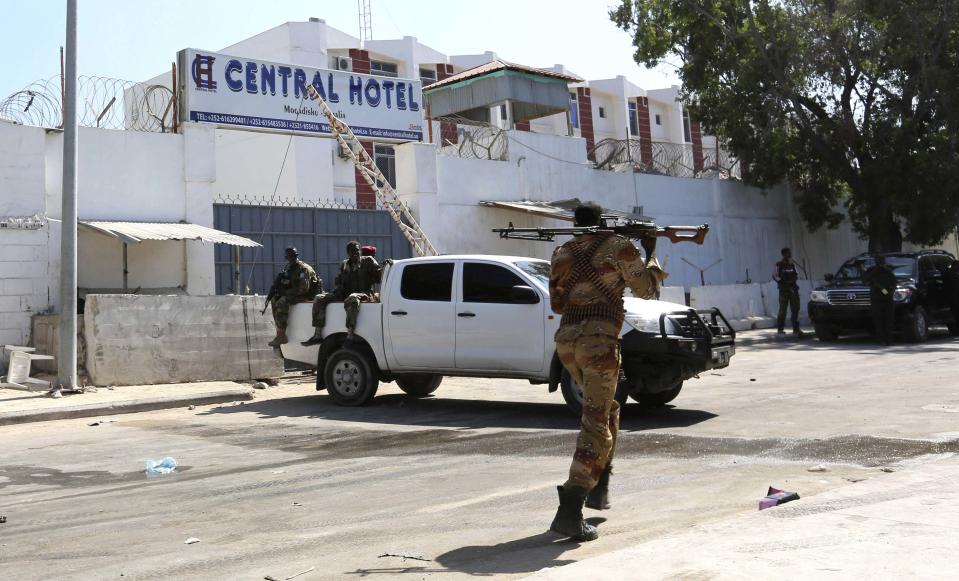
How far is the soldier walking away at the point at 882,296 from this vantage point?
18.2m

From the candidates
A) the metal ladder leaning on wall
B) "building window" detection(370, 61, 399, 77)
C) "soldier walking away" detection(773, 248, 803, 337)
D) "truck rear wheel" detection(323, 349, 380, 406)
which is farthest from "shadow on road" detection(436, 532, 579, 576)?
"building window" detection(370, 61, 399, 77)

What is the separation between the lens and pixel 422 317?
10961 mm

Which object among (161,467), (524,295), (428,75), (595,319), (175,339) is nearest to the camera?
(595,319)

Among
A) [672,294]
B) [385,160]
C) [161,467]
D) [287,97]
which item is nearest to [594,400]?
[161,467]

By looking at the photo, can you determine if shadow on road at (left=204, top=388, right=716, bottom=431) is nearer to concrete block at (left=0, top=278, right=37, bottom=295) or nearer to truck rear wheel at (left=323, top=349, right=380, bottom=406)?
truck rear wheel at (left=323, top=349, right=380, bottom=406)

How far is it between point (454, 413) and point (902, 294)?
460 inches

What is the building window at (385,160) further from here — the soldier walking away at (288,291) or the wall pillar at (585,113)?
the soldier walking away at (288,291)

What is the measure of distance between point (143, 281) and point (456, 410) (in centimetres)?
747

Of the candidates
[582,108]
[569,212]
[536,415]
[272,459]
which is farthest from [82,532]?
[582,108]

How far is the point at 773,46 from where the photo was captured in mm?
25719

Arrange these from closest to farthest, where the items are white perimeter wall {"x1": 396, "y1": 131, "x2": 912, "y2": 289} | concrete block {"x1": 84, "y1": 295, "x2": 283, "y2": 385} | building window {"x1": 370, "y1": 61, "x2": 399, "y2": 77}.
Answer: concrete block {"x1": 84, "y1": 295, "x2": 283, "y2": 385}
white perimeter wall {"x1": 396, "y1": 131, "x2": 912, "y2": 289}
building window {"x1": 370, "y1": 61, "x2": 399, "y2": 77}

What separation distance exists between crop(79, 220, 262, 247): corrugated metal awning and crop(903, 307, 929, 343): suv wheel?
1220cm

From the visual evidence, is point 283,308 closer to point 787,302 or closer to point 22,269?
point 22,269

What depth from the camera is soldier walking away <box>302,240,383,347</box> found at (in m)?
11.8
